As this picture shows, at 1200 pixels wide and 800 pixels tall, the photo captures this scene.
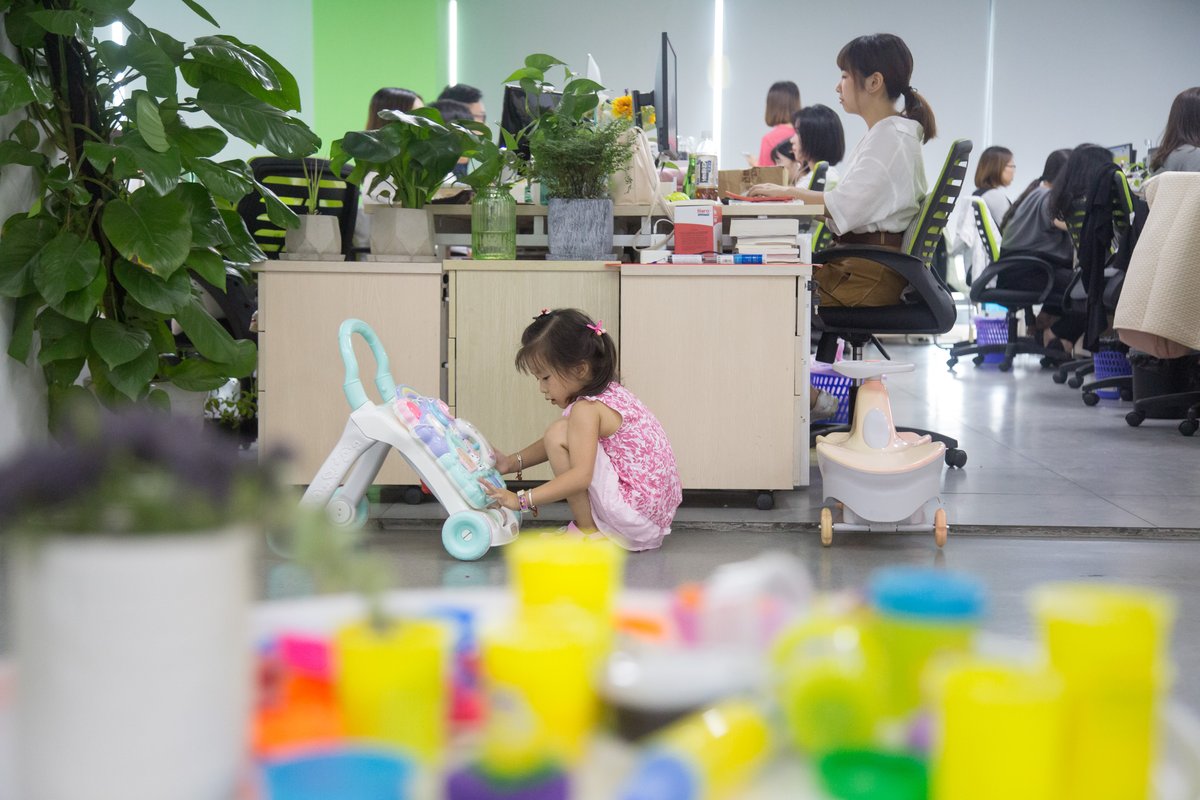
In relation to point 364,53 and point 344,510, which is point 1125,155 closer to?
point 364,53

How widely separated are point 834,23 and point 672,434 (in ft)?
25.5

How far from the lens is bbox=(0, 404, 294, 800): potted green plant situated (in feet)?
1.69

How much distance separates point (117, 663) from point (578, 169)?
2.92 m

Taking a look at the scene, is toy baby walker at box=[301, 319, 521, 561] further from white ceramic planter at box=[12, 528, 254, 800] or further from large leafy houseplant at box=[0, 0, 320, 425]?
white ceramic planter at box=[12, 528, 254, 800]

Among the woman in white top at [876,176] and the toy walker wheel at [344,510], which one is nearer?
the toy walker wheel at [344,510]

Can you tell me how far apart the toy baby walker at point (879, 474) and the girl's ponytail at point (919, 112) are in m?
1.37

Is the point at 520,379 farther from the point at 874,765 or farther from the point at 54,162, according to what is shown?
the point at 874,765

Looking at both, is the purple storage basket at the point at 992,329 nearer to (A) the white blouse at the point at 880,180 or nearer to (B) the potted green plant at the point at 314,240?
(A) the white blouse at the point at 880,180

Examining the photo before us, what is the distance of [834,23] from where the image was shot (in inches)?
396

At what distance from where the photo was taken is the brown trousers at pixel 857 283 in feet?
12.5

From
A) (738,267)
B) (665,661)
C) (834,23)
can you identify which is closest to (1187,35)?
(834,23)

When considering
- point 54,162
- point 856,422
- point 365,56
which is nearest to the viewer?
point 856,422

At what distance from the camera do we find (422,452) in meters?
2.67

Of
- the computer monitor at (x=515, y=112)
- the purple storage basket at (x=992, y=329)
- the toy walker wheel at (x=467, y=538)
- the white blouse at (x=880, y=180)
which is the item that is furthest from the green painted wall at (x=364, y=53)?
the toy walker wheel at (x=467, y=538)
